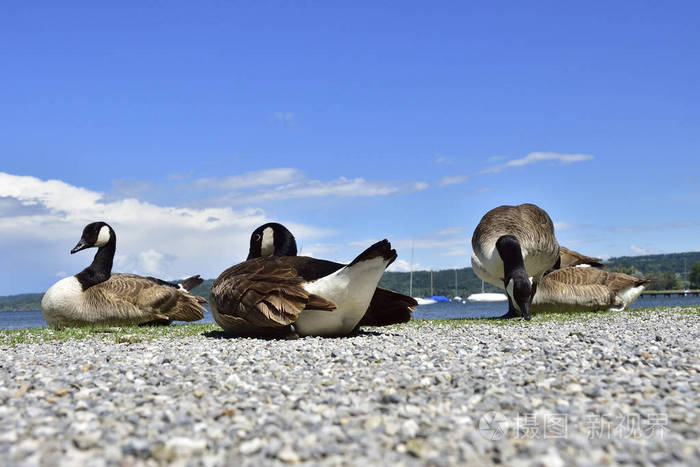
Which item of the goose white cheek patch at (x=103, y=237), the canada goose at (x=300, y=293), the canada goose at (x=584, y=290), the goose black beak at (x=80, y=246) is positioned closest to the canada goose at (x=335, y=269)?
the canada goose at (x=300, y=293)

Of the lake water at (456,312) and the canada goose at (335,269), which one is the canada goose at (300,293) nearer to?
the canada goose at (335,269)

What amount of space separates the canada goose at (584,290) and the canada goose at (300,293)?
9.69 metres

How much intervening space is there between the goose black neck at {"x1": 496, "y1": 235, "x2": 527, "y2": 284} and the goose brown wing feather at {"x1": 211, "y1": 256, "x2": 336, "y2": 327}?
7.92m

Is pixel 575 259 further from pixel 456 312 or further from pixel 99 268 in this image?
pixel 456 312

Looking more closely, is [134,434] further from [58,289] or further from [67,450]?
[58,289]

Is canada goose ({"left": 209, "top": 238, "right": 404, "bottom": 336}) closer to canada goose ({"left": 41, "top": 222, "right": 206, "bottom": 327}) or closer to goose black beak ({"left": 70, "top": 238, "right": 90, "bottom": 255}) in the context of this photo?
canada goose ({"left": 41, "top": 222, "right": 206, "bottom": 327})

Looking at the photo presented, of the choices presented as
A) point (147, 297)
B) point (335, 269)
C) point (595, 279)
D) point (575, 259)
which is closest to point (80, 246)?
point (147, 297)

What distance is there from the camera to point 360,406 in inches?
220

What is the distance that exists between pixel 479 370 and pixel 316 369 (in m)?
2.02

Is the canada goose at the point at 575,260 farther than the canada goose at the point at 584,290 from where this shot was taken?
Yes

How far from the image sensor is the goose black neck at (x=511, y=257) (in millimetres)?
17141

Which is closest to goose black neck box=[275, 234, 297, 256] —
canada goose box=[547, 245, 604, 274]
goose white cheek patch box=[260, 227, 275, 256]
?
goose white cheek patch box=[260, 227, 275, 256]

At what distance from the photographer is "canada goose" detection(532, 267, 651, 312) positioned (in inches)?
750

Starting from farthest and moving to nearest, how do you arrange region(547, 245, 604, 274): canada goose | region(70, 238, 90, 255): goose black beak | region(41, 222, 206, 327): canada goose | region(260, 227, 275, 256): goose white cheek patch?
region(547, 245, 604, 274): canada goose → region(70, 238, 90, 255): goose black beak → region(41, 222, 206, 327): canada goose → region(260, 227, 275, 256): goose white cheek patch
